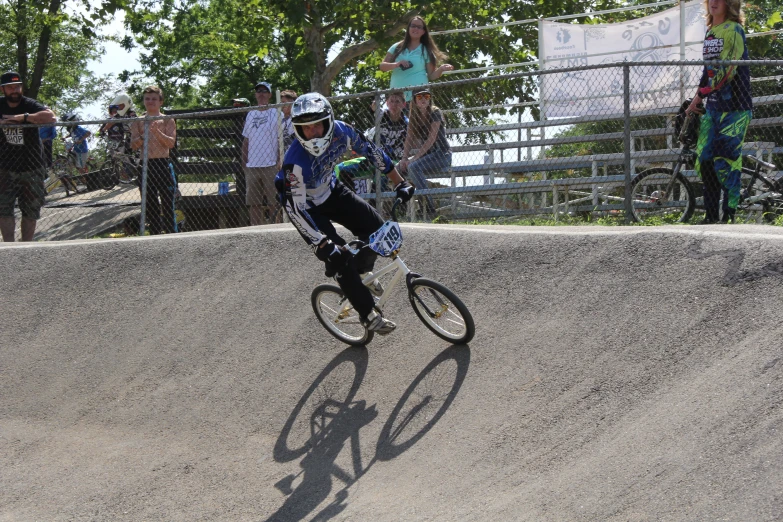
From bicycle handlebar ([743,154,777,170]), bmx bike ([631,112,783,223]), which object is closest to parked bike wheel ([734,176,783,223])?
bmx bike ([631,112,783,223])

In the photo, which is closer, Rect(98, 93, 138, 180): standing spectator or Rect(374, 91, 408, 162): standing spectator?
Rect(374, 91, 408, 162): standing spectator

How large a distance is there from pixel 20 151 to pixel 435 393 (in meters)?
7.40

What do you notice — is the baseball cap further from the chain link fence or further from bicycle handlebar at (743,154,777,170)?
bicycle handlebar at (743,154,777,170)

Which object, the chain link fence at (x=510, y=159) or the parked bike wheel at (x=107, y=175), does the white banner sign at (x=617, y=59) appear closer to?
the chain link fence at (x=510, y=159)

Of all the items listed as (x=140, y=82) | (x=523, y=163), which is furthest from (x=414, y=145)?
(x=140, y=82)

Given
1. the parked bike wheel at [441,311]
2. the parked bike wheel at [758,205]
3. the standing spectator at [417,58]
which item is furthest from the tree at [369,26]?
the parked bike wheel at [441,311]

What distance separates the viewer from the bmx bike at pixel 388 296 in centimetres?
746

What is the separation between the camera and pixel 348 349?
847 cm

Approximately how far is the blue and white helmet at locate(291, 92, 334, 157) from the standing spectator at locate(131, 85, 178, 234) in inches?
174

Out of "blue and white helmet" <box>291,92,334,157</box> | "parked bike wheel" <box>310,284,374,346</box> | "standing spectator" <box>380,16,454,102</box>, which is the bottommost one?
"parked bike wheel" <box>310,284,374,346</box>

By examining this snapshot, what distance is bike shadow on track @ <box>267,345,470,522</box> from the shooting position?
21.2 feet

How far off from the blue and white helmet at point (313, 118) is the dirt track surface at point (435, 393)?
6.18ft

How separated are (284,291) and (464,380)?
285 cm

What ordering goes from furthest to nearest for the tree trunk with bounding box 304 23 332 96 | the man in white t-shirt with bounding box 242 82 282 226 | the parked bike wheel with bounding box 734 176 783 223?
the tree trunk with bounding box 304 23 332 96
the man in white t-shirt with bounding box 242 82 282 226
the parked bike wheel with bounding box 734 176 783 223
